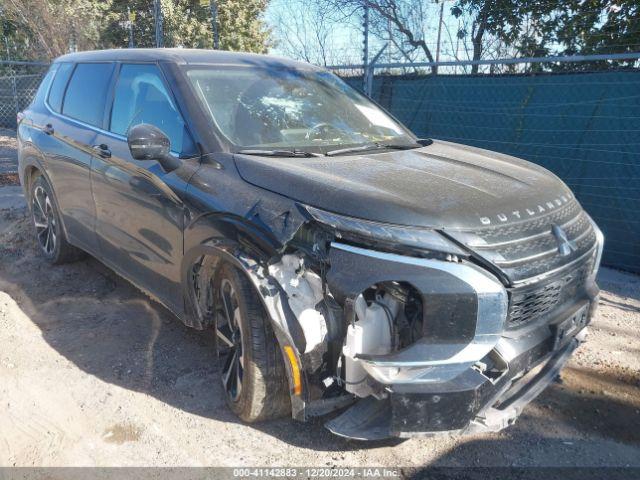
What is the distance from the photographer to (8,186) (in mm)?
8867

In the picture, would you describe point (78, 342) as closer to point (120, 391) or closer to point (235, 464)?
point (120, 391)

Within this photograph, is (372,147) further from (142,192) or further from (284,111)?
(142,192)

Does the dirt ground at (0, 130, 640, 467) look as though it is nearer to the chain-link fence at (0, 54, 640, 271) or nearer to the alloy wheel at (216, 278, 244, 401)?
the alloy wheel at (216, 278, 244, 401)

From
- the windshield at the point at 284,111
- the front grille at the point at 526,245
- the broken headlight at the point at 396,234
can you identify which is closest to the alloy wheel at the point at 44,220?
the windshield at the point at 284,111

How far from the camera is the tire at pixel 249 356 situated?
2.81 m

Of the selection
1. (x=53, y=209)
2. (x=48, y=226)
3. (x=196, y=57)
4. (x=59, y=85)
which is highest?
(x=196, y=57)

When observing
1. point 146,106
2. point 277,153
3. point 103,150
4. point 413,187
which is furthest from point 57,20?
point 413,187

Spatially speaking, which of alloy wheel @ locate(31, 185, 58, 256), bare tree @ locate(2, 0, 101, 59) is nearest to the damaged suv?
alloy wheel @ locate(31, 185, 58, 256)

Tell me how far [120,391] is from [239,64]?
7.32ft

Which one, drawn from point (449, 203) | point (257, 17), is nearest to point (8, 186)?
point (449, 203)

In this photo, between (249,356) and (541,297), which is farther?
(249,356)

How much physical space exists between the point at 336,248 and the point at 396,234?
263 millimetres

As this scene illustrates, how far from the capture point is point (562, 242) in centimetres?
279

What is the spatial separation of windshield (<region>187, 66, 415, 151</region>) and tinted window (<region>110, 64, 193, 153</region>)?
21 cm
